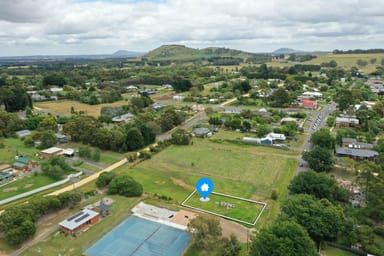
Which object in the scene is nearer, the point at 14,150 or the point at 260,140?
the point at 14,150

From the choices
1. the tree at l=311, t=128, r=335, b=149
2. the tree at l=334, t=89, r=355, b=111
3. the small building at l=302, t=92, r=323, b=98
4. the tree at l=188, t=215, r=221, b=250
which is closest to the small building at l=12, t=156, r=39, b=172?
the tree at l=188, t=215, r=221, b=250

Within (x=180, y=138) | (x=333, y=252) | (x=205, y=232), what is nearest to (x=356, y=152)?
(x=333, y=252)

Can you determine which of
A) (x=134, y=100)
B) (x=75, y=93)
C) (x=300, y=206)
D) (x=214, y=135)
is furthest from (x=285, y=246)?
(x=75, y=93)

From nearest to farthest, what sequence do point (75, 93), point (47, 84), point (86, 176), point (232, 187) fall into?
point (232, 187) < point (86, 176) < point (75, 93) < point (47, 84)

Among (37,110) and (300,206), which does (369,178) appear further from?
(37,110)

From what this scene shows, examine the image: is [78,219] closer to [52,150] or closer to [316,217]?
[316,217]

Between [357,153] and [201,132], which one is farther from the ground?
[357,153]
